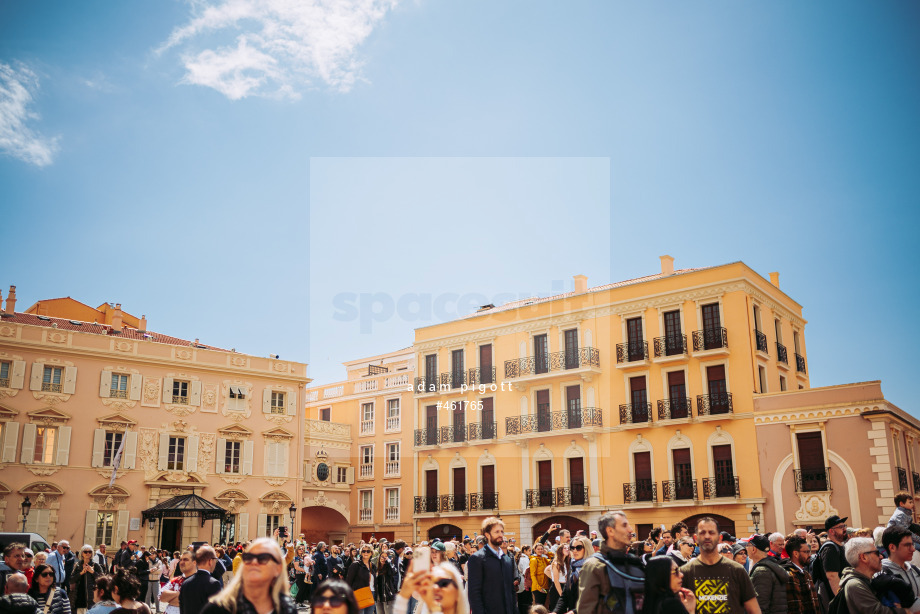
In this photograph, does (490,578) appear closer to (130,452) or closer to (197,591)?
(197,591)

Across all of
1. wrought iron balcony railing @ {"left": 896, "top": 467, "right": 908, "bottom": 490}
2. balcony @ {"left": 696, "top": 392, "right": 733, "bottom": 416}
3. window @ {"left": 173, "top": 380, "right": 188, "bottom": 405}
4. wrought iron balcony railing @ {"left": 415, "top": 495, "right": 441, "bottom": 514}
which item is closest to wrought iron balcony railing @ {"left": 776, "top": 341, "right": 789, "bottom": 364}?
balcony @ {"left": 696, "top": 392, "right": 733, "bottom": 416}

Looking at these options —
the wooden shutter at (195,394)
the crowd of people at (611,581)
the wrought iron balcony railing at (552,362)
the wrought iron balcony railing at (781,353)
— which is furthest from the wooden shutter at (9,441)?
the wrought iron balcony railing at (781,353)

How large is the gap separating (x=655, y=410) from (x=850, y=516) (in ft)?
25.9

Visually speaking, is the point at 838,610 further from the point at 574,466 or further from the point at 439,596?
the point at 574,466

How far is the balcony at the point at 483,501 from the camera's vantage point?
35.3m

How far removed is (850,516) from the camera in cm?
2670

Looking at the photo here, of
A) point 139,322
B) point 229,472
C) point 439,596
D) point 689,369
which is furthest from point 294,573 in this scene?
point 139,322

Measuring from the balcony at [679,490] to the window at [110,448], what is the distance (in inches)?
872

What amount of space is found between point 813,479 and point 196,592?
2556 centimetres

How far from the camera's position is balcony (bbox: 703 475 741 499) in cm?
2917

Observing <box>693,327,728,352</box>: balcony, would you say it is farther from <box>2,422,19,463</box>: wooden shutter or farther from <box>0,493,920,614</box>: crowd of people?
<box>2,422,19,463</box>: wooden shutter

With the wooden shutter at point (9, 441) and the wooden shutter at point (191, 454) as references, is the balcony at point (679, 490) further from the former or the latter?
the wooden shutter at point (9, 441)

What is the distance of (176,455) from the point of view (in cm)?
3438

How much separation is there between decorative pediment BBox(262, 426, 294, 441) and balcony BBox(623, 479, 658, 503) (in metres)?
16.0
